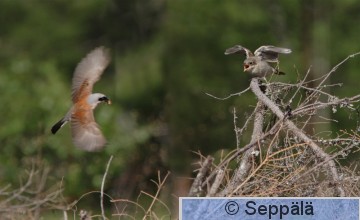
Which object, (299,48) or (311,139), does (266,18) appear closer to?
(299,48)

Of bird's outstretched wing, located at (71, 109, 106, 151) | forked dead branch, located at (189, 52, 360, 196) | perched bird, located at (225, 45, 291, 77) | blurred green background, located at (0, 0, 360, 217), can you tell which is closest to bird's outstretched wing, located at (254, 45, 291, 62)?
perched bird, located at (225, 45, 291, 77)

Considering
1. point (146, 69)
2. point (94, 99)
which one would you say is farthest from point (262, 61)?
point (146, 69)

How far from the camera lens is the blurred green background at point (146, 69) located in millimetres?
12539

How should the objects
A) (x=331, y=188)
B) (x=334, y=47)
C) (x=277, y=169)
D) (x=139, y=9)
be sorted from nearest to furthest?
(x=331, y=188), (x=277, y=169), (x=334, y=47), (x=139, y=9)

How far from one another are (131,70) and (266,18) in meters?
1.85

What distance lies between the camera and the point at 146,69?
14.6 m

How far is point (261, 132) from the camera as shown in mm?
5004

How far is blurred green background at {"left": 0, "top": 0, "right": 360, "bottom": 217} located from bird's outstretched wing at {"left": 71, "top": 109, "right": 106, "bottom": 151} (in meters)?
4.88

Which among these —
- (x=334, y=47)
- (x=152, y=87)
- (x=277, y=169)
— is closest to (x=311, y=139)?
(x=277, y=169)

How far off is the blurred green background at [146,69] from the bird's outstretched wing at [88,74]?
15.1ft

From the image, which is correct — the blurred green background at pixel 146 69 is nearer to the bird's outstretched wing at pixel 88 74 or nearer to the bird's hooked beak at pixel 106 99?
the bird's outstretched wing at pixel 88 74

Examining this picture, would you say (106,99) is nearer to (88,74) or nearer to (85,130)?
(85,130)

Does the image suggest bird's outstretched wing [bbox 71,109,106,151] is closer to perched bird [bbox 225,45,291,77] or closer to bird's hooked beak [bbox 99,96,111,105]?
bird's hooked beak [bbox 99,96,111,105]

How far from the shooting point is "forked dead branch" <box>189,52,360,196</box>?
464 cm
